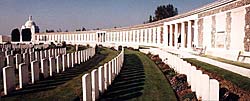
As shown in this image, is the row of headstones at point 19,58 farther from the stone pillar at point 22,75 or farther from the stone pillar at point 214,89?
the stone pillar at point 214,89

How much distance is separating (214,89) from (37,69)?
6.39 metres

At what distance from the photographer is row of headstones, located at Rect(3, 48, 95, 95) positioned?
28.0 feet

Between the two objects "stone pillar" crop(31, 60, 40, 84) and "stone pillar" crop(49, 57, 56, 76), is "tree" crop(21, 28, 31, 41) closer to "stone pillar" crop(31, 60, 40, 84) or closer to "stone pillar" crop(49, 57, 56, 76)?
"stone pillar" crop(49, 57, 56, 76)

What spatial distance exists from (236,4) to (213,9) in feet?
15.6

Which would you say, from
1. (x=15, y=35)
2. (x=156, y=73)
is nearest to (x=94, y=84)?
(x=156, y=73)

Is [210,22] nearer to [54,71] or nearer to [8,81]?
[54,71]

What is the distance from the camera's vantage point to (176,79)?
33.8 feet

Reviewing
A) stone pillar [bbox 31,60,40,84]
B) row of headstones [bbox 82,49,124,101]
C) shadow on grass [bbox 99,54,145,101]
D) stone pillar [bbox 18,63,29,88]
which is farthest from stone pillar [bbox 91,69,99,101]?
stone pillar [bbox 31,60,40,84]

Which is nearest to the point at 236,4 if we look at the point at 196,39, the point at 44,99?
the point at 196,39

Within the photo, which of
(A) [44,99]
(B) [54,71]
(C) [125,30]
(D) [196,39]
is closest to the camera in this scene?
(A) [44,99]

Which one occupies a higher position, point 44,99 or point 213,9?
point 213,9

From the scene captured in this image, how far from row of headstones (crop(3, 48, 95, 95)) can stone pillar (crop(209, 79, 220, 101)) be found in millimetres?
5546

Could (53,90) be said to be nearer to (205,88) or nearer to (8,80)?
(8,80)

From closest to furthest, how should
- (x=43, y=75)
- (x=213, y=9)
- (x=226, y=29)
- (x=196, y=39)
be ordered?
(x=43, y=75), (x=226, y=29), (x=213, y=9), (x=196, y=39)
